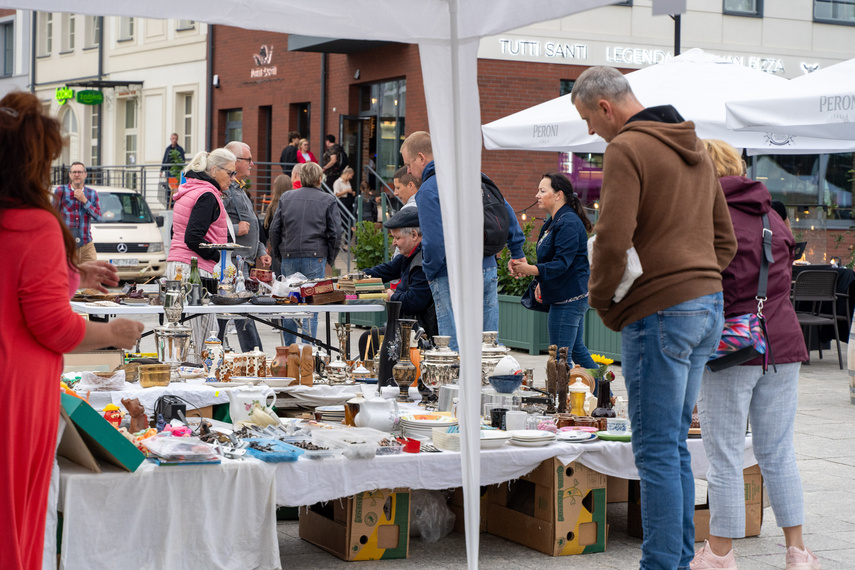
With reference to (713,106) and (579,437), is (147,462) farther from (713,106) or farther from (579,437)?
(713,106)

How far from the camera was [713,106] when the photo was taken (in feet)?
30.0

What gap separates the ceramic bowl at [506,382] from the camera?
216 inches

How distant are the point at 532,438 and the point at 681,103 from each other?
5.29 metres

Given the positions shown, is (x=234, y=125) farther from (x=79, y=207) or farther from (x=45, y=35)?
(x=79, y=207)

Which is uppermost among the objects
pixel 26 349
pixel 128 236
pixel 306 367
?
pixel 128 236

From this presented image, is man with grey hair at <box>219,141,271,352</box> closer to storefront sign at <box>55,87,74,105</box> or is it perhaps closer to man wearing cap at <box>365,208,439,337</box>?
man wearing cap at <box>365,208,439,337</box>

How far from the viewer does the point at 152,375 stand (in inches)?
222

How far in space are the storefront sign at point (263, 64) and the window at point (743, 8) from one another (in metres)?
9.40

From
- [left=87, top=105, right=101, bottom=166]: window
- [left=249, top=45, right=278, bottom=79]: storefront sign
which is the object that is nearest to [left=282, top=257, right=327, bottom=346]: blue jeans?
[left=249, top=45, right=278, bottom=79]: storefront sign

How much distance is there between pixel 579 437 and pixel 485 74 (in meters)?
13.7

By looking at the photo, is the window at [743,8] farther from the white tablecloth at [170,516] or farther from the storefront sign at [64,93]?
the storefront sign at [64,93]

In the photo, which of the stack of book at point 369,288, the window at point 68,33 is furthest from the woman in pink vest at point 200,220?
the window at point 68,33

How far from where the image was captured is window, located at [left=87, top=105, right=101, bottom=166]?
30.8 metres

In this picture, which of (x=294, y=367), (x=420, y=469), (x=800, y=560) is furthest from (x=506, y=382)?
(x=800, y=560)
